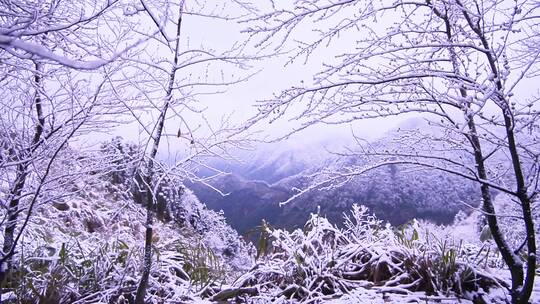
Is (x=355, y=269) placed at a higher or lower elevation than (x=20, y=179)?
lower

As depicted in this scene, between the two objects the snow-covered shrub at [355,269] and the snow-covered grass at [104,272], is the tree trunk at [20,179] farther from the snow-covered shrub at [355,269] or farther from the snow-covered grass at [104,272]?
the snow-covered shrub at [355,269]

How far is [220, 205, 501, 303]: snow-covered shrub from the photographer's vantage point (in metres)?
3.18

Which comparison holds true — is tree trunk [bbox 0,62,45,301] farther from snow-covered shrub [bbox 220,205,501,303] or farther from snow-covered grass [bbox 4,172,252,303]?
Answer: snow-covered shrub [bbox 220,205,501,303]

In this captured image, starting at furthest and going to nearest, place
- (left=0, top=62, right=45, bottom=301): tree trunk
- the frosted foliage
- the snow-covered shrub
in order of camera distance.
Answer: the frosted foliage < the snow-covered shrub < (left=0, top=62, right=45, bottom=301): tree trunk

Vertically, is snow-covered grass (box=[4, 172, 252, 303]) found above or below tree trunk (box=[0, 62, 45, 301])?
below

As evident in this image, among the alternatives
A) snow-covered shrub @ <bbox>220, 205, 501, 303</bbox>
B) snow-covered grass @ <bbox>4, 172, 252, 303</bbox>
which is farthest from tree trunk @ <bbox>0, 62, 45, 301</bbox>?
snow-covered shrub @ <bbox>220, 205, 501, 303</bbox>

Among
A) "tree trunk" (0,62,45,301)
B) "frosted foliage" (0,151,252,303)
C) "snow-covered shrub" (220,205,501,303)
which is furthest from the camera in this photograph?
"frosted foliage" (0,151,252,303)

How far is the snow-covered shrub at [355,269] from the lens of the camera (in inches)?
125

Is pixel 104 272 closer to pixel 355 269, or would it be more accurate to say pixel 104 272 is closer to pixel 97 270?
pixel 97 270

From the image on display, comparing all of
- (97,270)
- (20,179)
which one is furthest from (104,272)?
(20,179)

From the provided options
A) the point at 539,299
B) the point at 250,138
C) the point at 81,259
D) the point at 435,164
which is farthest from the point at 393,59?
the point at 81,259

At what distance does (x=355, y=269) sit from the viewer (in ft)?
12.2

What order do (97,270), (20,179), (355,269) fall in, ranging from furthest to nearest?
(355,269) < (97,270) < (20,179)

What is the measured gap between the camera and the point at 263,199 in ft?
82.1
